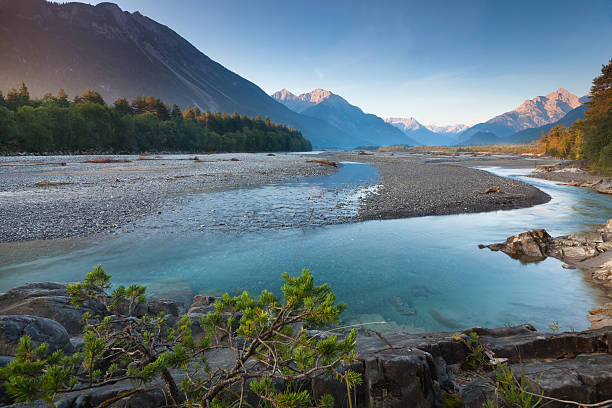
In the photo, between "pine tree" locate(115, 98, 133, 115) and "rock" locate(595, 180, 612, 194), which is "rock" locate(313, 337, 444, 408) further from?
"pine tree" locate(115, 98, 133, 115)

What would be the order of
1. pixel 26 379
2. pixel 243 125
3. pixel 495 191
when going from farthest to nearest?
pixel 243 125 < pixel 495 191 < pixel 26 379

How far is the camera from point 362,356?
3600 mm

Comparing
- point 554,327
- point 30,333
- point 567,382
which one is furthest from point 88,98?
point 567,382

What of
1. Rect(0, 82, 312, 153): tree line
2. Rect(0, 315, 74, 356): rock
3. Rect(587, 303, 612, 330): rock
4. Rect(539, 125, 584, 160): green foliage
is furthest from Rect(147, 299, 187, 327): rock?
Rect(539, 125, 584, 160): green foliage

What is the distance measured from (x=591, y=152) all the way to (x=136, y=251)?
67198mm

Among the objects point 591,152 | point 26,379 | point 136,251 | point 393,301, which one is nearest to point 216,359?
point 26,379

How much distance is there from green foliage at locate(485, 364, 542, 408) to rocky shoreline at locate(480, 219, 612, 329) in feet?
31.9

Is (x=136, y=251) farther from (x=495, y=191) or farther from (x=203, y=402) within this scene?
(x=495, y=191)

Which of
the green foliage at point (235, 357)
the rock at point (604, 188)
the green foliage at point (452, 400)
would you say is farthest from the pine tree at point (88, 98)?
the rock at point (604, 188)

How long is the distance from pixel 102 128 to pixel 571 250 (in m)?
96.8

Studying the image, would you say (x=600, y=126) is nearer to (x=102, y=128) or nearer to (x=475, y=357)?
(x=475, y=357)

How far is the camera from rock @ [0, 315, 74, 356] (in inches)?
147

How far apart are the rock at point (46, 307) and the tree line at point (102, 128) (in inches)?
2877

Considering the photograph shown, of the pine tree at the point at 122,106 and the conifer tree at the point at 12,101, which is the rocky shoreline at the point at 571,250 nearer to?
the conifer tree at the point at 12,101
